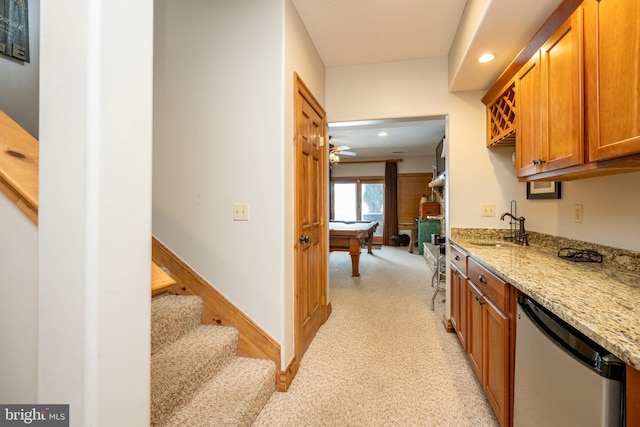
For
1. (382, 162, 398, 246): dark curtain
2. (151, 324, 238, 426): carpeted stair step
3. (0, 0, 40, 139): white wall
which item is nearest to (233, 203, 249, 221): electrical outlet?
(151, 324, 238, 426): carpeted stair step

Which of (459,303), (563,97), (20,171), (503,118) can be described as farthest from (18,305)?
(503,118)

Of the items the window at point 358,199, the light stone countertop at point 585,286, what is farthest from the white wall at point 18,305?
the window at point 358,199

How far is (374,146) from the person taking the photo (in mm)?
7051

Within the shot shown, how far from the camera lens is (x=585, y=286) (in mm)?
1132

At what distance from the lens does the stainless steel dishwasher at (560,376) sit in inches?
29.0

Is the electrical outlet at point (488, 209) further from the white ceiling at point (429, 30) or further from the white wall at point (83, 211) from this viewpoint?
the white wall at point (83, 211)

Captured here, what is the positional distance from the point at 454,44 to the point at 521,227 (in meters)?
1.67

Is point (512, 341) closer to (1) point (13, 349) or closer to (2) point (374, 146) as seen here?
(1) point (13, 349)

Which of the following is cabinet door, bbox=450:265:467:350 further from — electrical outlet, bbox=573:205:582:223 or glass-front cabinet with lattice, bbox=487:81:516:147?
glass-front cabinet with lattice, bbox=487:81:516:147

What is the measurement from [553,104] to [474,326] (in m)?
1.41

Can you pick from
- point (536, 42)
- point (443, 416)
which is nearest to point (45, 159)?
point (443, 416)

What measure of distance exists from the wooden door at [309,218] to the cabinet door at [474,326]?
1195 mm

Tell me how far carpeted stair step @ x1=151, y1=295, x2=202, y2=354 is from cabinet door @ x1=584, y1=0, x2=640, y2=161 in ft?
7.42

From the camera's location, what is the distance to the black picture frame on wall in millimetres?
2055
